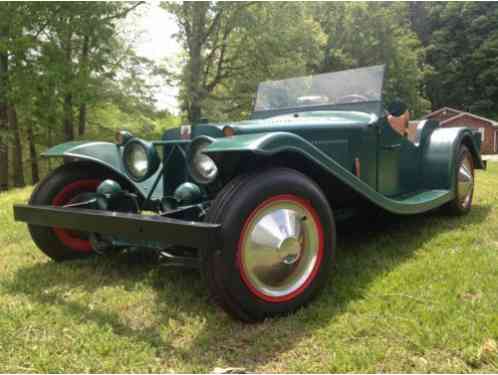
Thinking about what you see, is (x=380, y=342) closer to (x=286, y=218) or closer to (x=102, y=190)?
(x=286, y=218)

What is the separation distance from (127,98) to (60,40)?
304 cm

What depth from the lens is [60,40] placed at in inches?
522

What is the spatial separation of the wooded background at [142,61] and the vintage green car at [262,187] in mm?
3120

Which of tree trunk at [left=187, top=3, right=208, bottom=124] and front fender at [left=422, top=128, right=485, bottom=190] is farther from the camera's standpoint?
tree trunk at [left=187, top=3, right=208, bottom=124]

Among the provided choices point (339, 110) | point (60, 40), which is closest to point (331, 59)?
point (60, 40)

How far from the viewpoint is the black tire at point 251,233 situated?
86.4 inches

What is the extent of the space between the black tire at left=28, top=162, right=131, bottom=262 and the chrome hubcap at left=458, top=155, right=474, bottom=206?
347 cm

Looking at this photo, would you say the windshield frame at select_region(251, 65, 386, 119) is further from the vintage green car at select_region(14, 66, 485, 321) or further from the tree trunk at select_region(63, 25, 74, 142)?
the tree trunk at select_region(63, 25, 74, 142)

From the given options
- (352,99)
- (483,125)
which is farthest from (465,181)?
(483,125)

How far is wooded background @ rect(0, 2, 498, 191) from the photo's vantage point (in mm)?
12734

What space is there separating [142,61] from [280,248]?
15.5 m

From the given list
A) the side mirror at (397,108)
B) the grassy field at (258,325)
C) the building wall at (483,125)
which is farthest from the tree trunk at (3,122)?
the building wall at (483,125)

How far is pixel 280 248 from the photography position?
95.8 inches

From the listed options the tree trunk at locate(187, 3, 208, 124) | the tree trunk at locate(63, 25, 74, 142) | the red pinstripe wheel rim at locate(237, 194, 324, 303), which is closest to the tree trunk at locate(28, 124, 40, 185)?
the tree trunk at locate(63, 25, 74, 142)
